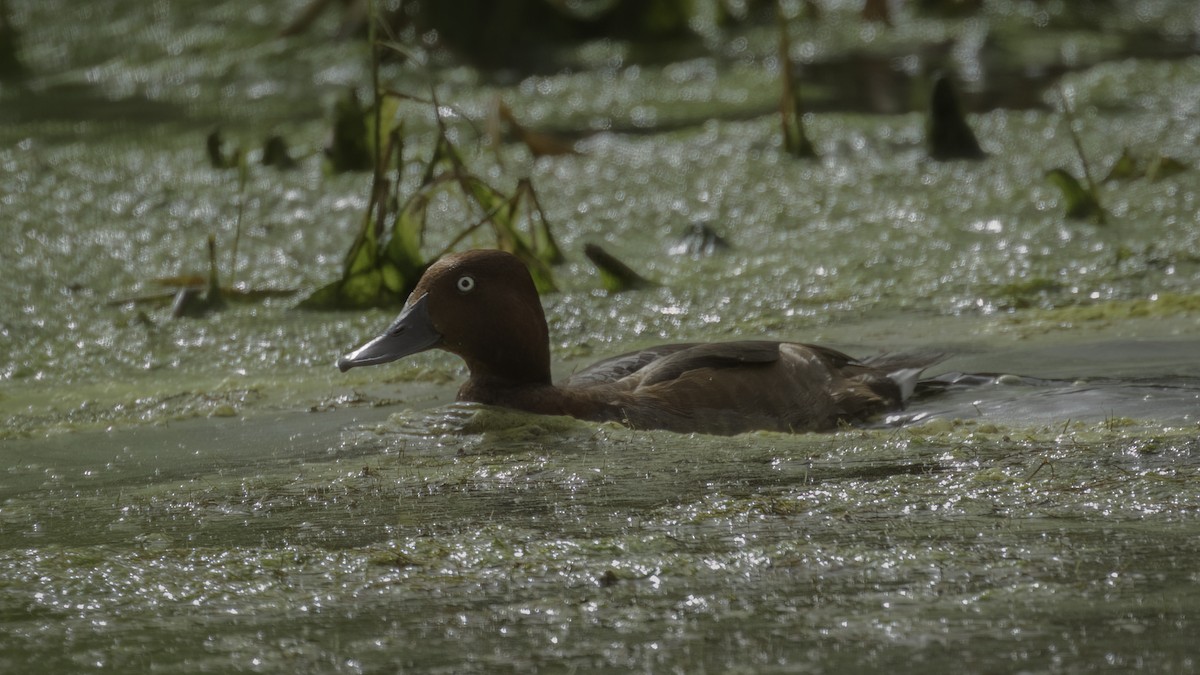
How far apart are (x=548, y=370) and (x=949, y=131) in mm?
3862

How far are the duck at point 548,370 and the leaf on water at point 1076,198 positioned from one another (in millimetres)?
2356

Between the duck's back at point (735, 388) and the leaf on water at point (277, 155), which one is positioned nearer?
the duck's back at point (735, 388)

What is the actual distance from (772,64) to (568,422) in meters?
6.72

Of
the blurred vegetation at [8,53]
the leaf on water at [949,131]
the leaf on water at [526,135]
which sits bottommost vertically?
the leaf on water at [949,131]

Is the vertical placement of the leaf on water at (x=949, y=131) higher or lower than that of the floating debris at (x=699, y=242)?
higher

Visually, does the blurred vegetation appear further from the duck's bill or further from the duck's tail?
the duck's tail

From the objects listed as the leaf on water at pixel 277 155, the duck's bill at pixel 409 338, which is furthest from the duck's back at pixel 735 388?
the leaf on water at pixel 277 155

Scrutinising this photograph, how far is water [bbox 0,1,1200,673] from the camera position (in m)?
2.77

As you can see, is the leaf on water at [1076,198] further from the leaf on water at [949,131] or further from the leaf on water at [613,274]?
the leaf on water at [613,274]

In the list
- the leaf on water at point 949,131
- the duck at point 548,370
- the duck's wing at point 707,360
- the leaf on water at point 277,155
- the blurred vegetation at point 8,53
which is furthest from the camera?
the blurred vegetation at point 8,53

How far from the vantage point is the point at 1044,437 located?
4.14 metres

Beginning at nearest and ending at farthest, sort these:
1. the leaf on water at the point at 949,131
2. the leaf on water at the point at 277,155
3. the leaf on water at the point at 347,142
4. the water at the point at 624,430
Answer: the water at the point at 624,430
the leaf on water at the point at 949,131
the leaf on water at the point at 347,142
the leaf on water at the point at 277,155

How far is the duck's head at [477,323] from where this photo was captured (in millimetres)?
4551

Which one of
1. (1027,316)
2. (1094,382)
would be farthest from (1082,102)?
(1094,382)
